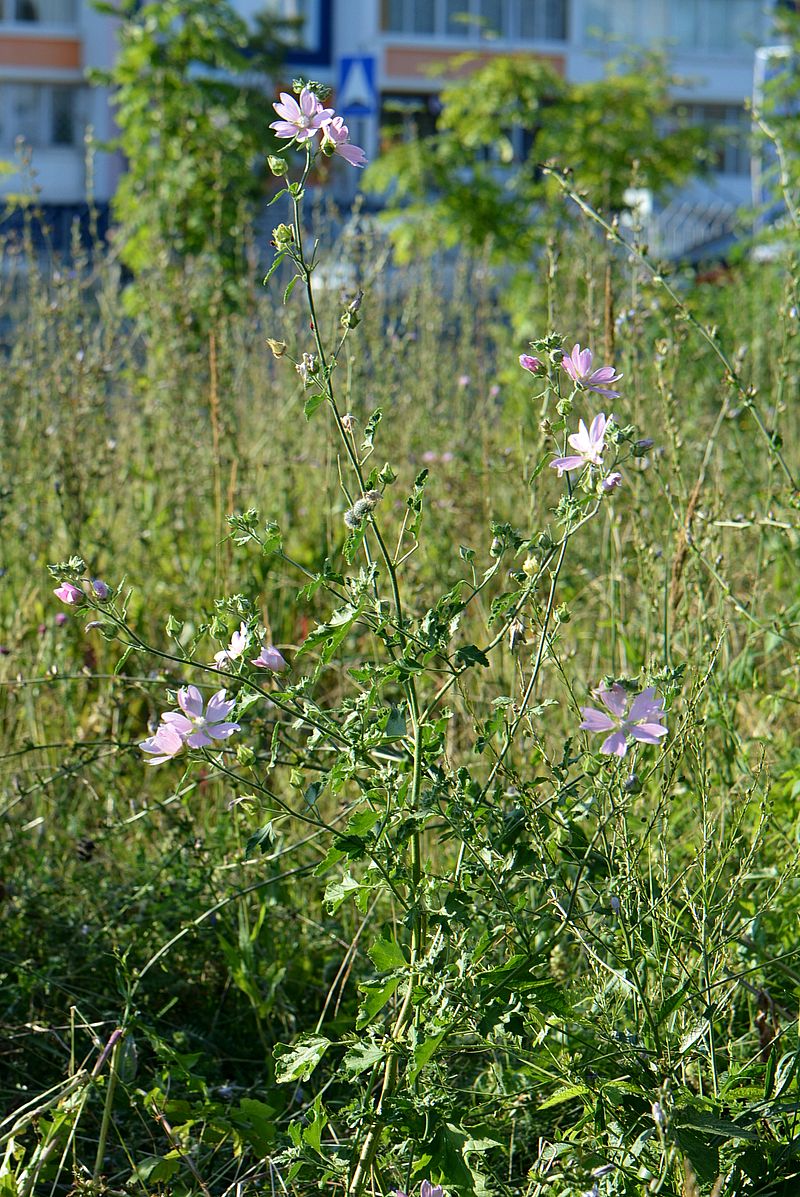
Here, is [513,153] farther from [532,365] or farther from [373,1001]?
[373,1001]

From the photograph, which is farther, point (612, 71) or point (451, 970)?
point (612, 71)

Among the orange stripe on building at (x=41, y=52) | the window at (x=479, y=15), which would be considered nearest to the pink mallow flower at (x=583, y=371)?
the orange stripe on building at (x=41, y=52)

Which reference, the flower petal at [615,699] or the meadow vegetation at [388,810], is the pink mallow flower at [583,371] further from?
the flower petal at [615,699]

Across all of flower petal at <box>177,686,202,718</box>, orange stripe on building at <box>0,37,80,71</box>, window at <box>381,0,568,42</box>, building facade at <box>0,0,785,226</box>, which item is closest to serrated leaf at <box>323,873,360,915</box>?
flower petal at <box>177,686,202,718</box>

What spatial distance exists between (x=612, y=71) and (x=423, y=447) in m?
5.64

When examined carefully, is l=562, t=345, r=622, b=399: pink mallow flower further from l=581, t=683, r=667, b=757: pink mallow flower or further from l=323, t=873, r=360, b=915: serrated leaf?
l=323, t=873, r=360, b=915: serrated leaf

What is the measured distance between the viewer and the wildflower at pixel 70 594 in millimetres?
1518

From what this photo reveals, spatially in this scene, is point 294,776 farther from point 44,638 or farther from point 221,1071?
point 44,638

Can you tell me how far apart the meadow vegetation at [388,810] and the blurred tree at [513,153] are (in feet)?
12.0

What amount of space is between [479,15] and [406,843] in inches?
1344

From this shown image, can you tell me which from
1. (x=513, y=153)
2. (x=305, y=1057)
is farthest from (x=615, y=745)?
(x=513, y=153)

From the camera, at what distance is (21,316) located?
16.4 ft

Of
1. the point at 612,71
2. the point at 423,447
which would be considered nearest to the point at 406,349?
the point at 423,447

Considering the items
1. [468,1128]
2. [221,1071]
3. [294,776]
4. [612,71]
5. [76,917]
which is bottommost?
[221,1071]
